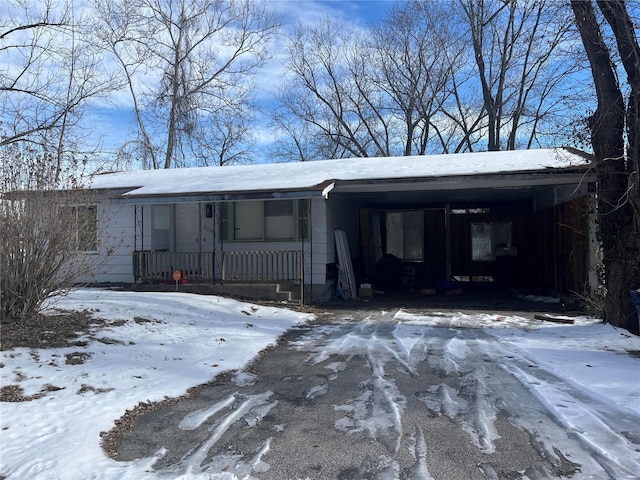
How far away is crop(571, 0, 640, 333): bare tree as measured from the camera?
7504 millimetres

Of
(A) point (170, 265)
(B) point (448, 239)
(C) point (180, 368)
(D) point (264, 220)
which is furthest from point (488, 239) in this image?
(C) point (180, 368)

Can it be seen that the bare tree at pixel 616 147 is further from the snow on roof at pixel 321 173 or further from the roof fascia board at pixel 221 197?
the roof fascia board at pixel 221 197

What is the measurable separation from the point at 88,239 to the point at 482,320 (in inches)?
292

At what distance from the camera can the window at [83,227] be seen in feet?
23.3

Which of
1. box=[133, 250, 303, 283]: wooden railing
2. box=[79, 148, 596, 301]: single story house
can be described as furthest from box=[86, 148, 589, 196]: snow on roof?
box=[133, 250, 303, 283]: wooden railing

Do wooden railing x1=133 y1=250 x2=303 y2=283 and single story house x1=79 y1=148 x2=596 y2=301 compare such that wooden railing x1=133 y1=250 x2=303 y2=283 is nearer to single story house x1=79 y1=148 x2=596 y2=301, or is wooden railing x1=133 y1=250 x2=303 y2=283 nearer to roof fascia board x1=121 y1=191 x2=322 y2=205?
single story house x1=79 y1=148 x2=596 y2=301

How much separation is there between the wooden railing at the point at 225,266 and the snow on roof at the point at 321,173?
5.67 ft

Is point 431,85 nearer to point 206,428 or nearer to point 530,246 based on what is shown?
point 530,246

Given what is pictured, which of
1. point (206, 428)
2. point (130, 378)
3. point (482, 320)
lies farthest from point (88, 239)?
point (482, 320)

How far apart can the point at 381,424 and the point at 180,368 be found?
2.86 meters

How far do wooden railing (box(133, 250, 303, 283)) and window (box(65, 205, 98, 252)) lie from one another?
15.1 ft

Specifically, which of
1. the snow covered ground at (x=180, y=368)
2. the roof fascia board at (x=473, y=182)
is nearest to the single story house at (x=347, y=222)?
the roof fascia board at (x=473, y=182)

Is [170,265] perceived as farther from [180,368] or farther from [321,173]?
[180,368]

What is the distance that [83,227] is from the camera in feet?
23.9
